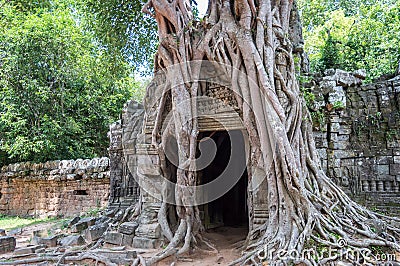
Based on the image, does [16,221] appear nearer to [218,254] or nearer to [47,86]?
[47,86]

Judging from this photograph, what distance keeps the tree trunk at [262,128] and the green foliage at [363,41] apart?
292 cm

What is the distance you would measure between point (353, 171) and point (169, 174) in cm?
349

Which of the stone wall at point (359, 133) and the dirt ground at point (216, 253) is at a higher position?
the stone wall at point (359, 133)

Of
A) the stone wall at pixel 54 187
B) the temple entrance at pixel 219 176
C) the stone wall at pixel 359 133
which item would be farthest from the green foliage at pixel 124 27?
the stone wall at pixel 359 133

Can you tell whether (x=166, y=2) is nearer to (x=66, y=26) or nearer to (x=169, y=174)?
(x=169, y=174)

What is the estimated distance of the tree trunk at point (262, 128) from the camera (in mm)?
4074

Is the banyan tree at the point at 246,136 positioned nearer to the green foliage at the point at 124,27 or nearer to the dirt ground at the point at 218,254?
the dirt ground at the point at 218,254

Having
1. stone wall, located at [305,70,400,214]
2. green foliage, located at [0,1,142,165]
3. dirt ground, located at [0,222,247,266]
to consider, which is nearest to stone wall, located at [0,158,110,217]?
green foliage, located at [0,1,142,165]

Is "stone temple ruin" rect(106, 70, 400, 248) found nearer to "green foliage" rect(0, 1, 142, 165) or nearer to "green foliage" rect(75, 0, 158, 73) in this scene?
"green foliage" rect(75, 0, 158, 73)

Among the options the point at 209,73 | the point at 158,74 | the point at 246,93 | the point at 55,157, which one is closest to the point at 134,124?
the point at 158,74

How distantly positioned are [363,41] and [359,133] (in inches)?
179

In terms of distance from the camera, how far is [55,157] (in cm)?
1102

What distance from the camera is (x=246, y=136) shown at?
4.98m

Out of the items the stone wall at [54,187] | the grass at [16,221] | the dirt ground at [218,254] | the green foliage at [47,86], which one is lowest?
the grass at [16,221]
